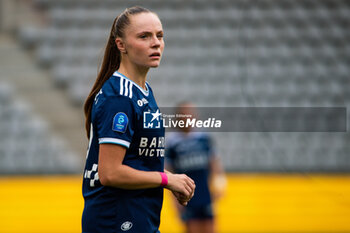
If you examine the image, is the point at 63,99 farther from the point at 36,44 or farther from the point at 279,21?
the point at 279,21

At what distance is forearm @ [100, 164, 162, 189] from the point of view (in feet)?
6.17

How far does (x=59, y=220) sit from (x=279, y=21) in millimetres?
6993

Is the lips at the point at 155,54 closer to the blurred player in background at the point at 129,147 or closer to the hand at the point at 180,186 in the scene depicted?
the blurred player in background at the point at 129,147

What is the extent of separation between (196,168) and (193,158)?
0.37ft

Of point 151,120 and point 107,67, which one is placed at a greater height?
point 107,67

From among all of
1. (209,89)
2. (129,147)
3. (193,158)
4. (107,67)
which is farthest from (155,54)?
(209,89)

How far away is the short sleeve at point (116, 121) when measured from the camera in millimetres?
1878

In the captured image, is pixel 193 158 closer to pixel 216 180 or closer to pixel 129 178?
pixel 216 180

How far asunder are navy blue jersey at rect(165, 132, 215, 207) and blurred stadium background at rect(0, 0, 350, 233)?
46.0 inches

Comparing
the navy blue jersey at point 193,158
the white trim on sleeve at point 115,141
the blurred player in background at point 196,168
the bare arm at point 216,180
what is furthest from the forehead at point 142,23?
the bare arm at point 216,180

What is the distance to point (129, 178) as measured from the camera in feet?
6.22

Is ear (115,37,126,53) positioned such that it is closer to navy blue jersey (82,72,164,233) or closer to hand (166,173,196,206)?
navy blue jersey (82,72,164,233)

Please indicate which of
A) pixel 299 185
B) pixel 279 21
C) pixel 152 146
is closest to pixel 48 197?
pixel 299 185

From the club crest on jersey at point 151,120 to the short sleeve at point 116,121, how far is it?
7cm
